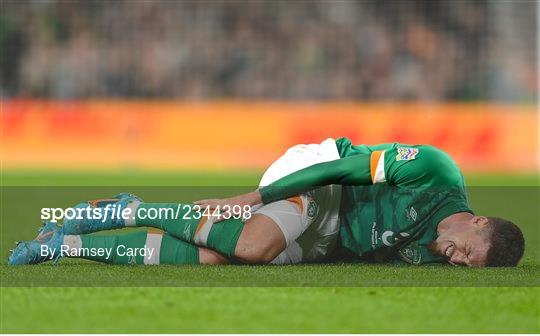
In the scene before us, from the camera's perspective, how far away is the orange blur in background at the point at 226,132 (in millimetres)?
17922

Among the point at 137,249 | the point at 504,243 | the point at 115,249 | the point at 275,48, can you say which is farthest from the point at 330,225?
the point at 275,48

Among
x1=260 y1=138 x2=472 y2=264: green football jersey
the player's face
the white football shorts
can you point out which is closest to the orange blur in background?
the white football shorts

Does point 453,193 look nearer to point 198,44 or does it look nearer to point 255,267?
point 255,267

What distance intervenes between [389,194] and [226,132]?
12439mm

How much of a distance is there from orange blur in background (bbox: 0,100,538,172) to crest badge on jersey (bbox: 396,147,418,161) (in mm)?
11928

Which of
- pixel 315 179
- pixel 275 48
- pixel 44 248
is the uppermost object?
pixel 315 179

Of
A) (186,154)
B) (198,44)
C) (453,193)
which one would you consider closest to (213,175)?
(186,154)

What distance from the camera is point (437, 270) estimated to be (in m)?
5.96

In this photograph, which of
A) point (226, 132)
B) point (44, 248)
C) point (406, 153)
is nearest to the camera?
point (406, 153)

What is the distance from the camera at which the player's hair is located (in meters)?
5.88

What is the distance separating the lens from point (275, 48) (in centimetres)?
2064

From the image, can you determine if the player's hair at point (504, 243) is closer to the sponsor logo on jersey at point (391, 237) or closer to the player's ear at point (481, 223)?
the player's ear at point (481, 223)

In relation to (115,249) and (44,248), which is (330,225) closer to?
(115,249)

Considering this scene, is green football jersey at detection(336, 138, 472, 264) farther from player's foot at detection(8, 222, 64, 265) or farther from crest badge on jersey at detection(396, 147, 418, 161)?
player's foot at detection(8, 222, 64, 265)
